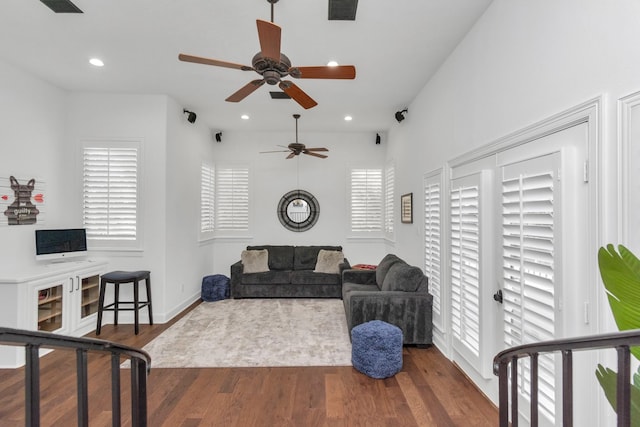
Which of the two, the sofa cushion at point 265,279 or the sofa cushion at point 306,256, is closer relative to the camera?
the sofa cushion at point 265,279

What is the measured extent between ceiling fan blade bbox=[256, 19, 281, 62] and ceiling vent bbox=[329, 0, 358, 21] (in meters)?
0.74

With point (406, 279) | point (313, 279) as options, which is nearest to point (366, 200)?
point (313, 279)

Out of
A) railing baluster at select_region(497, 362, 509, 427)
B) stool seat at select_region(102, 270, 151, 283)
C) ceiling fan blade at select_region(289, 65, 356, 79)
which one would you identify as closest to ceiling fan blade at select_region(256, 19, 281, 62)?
ceiling fan blade at select_region(289, 65, 356, 79)

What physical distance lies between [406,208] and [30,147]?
5148 millimetres

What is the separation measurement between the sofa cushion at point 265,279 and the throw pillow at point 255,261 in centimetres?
17

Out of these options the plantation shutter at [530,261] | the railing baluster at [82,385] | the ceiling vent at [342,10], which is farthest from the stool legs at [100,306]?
the plantation shutter at [530,261]

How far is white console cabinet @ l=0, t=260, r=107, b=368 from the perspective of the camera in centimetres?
311

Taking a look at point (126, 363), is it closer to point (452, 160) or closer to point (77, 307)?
point (77, 307)

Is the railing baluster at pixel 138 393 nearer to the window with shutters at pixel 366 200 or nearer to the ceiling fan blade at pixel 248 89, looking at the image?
the ceiling fan blade at pixel 248 89

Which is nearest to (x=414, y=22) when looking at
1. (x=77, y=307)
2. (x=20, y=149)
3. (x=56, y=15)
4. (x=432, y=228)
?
(x=432, y=228)

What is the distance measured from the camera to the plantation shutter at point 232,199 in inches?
258

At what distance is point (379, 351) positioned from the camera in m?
2.96

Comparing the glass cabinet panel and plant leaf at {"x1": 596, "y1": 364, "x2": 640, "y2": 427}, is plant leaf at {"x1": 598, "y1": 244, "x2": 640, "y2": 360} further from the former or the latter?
the glass cabinet panel

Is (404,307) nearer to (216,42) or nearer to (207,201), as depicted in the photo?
(216,42)
